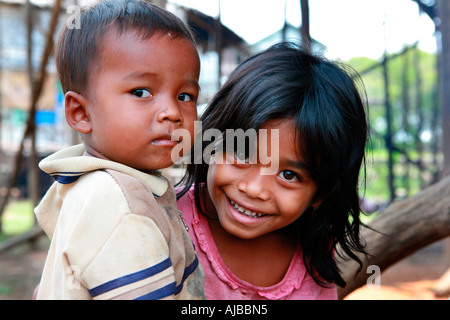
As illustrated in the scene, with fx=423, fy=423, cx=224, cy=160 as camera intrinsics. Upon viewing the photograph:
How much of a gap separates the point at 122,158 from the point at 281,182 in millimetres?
402

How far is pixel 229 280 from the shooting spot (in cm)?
119

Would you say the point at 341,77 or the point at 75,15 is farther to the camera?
the point at 341,77

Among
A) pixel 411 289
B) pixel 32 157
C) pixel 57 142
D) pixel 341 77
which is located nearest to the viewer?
pixel 341 77

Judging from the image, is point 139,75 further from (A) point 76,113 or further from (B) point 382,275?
(B) point 382,275

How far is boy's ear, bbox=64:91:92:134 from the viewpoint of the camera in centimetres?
84

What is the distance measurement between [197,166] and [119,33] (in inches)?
23.6

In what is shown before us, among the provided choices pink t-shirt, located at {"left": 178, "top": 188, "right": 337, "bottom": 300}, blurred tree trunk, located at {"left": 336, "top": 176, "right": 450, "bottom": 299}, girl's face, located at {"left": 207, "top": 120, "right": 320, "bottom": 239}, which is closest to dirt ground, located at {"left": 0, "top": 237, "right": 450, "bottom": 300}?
blurred tree trunk, located at {"left": 336, "top": 176, "right": 450, "bottom": 299}

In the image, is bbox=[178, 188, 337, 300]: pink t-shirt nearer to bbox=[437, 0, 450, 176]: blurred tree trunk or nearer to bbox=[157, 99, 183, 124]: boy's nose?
bbox=[157, 99, 183, 124]: boy's nose

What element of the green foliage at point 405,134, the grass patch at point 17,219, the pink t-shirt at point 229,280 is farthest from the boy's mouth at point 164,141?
the grass patch at point 17,219

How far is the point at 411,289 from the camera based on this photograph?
372 cm

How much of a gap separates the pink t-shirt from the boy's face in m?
0.43
